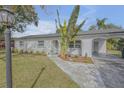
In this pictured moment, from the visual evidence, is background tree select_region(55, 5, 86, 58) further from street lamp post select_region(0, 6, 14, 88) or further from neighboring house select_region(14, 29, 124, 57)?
street lamp post select_region(0, 6, 14, 88)

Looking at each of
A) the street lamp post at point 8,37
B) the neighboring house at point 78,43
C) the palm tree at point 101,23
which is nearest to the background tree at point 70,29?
the neighboring house at point 78,43

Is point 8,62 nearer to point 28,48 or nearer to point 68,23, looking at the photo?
point 68,23

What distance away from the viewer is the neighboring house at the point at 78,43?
19.5 m

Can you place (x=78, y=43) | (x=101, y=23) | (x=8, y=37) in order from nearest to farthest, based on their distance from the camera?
1. (x=8, y=37)
2. (x=78, y=43)
3. (x=101, y=23)

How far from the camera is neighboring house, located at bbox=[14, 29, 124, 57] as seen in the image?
19.5 metres

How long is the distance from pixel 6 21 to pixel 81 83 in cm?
462

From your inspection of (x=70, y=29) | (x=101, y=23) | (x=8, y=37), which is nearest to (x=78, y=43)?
(x=70, y=29)

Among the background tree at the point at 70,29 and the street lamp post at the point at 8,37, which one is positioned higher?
the background tree at the point at 70,29

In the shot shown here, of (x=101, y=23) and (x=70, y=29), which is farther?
(x=101, y=23)

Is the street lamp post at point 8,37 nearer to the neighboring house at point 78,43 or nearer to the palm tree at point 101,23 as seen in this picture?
the neighboring house at point 78,43

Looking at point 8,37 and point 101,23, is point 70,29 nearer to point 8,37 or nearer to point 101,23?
point 8,37

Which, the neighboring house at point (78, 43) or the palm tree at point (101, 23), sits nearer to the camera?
the neighboring house at point (78, 43)

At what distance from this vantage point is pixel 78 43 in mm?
21469
